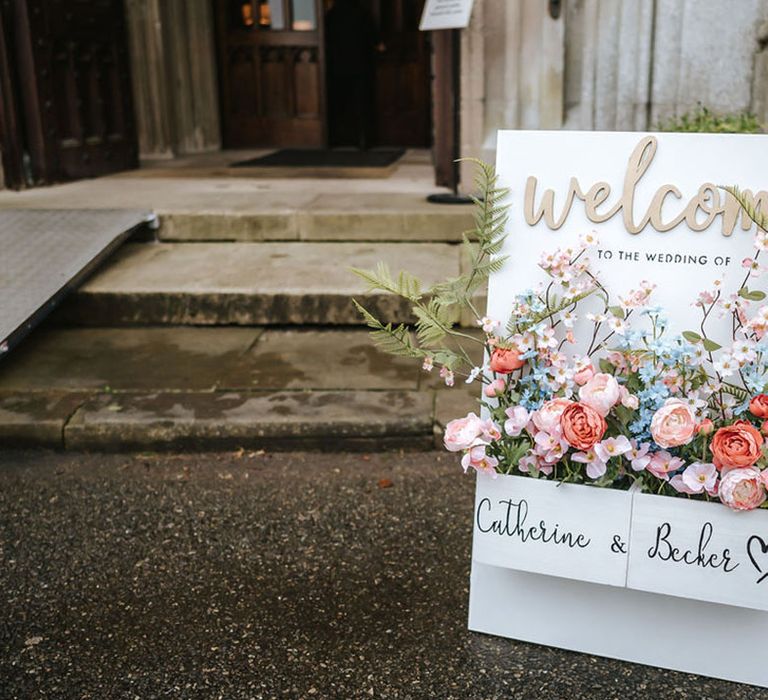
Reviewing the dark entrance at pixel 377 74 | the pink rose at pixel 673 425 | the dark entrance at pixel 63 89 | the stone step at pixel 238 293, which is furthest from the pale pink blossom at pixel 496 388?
the dark entrance at pixel 377 74

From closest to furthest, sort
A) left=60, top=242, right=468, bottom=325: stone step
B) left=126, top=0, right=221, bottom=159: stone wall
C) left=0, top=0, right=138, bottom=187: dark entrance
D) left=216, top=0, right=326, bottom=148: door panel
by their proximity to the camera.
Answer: left=60, top=242, right=468, bottom=325: stone step
left=0, top=0, right=138, bottom=187: dark entrance
left=126, top=0, right=221, bottom=159: stone wall
left=216, top=0, right=326, bottom=148: door panel

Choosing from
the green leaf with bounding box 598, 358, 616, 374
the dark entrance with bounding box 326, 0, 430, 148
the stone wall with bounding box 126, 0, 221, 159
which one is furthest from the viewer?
the dark entrance with bounding box 326, 0, 430, 148

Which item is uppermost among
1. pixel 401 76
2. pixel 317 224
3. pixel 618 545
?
pixel 401 76

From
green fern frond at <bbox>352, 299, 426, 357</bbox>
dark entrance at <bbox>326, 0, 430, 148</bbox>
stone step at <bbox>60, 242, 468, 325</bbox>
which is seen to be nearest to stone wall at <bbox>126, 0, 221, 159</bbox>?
dark entrance at <bbox>326, 0, 430, 148</bbox>

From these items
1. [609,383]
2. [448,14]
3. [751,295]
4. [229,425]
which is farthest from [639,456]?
[448,14]

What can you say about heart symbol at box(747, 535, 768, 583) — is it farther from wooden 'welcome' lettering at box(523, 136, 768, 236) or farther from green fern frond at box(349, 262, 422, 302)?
green fern frond at box(349, 262, 422, 302)

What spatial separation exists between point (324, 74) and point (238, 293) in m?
5.09

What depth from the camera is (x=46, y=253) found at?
4.03m

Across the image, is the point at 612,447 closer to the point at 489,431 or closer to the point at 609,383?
the point at 609,383

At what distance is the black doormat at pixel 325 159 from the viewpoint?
7.18 metres

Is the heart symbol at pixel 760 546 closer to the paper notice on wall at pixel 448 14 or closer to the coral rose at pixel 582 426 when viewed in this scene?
the coral rose at pixel 582 426

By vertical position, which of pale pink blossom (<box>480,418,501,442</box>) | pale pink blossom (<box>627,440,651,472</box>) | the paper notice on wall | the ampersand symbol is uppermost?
the paper notice on wall

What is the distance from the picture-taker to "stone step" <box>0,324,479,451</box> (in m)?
2.96

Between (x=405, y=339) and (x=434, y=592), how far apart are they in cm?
65
